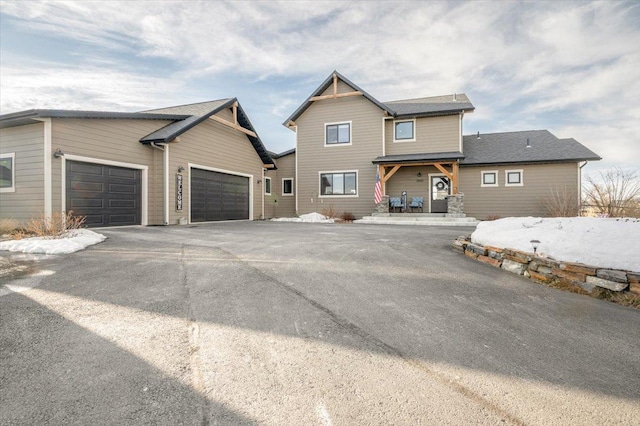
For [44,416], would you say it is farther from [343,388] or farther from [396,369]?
[396,369]

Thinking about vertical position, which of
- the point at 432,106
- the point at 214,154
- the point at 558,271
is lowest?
the point at 558,271

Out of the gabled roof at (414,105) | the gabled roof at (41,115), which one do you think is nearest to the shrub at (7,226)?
the gabled roof at (41,115)

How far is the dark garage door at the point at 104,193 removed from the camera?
902 centimetres

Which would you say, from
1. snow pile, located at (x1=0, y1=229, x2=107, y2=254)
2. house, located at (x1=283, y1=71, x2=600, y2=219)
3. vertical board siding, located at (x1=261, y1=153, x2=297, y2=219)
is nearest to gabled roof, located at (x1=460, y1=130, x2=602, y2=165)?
house, located at (x1=283, y1=71, x2=600, y2=219)

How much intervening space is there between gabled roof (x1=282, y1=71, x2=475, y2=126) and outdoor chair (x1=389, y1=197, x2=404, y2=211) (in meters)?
4.66

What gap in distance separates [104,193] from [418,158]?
45.1 feet

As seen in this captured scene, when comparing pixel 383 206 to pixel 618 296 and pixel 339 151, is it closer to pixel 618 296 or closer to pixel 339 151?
pixel 339 151

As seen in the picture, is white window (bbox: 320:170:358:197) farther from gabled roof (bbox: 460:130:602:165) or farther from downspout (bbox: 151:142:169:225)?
downspout (bbox: 151:142:169:225)

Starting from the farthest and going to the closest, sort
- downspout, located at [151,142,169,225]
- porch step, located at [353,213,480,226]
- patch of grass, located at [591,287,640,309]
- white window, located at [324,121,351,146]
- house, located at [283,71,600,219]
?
white window, located at [324,121,351,146] → house, located at [283,71,600,219] → porch step, located at [353,213,480,226] → downspout, located at [151,142,169,225] → patch of grass, located at [591,287,640,309]

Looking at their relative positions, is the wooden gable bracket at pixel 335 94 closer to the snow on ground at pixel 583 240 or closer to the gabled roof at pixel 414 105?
the gabled roof at pixel 414 105

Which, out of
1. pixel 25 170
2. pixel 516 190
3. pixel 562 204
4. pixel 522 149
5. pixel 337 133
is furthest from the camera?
pixel 337 133

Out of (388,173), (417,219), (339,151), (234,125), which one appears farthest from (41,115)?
(417,219)

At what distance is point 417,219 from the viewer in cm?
1432

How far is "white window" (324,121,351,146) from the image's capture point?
17.0m
